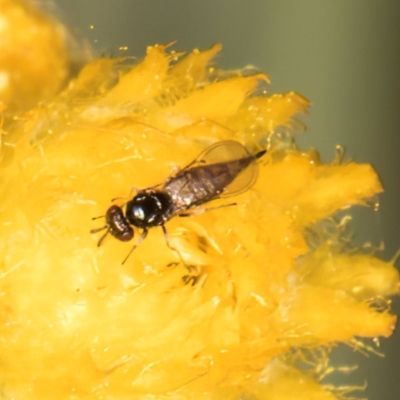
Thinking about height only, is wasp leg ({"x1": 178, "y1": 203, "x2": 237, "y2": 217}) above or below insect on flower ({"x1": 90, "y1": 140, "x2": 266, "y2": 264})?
below

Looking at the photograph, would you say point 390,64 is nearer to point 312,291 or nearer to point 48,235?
point 312,291

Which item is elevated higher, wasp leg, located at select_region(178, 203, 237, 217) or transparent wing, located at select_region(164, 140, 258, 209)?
transparent wing, located at select_region(164, 140, 258, 209)

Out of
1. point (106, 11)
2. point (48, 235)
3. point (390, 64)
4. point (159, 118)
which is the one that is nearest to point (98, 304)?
point (48, 235)

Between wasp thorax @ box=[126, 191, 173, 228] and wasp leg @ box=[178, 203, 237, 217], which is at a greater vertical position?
wasp thorax @ box=[126, 191, 173, 228]

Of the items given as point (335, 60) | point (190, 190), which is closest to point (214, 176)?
point (190, 190)
